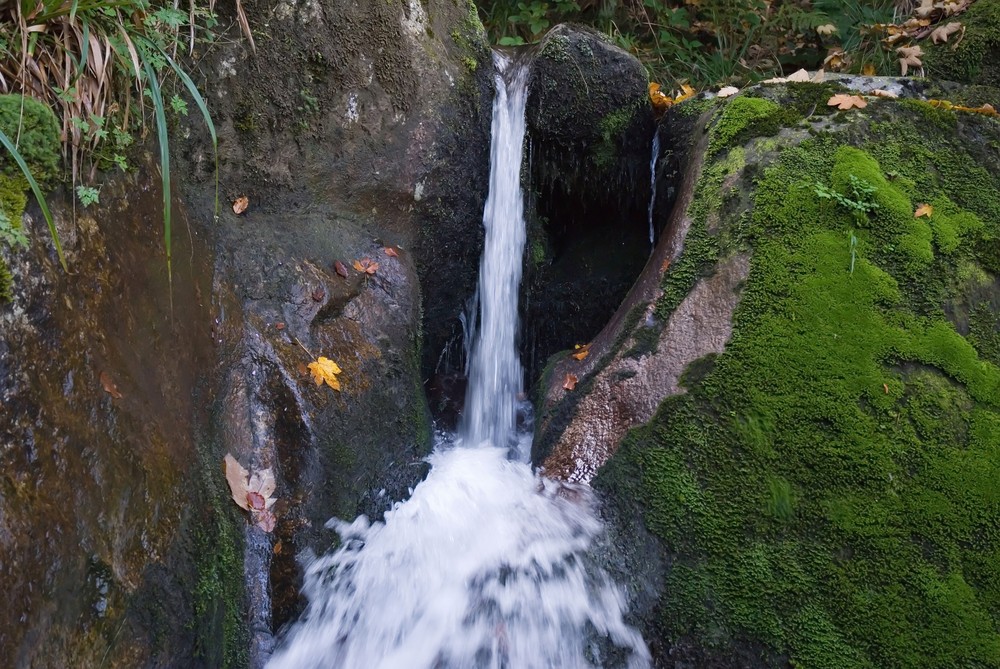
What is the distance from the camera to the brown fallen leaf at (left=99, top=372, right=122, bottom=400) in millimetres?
2277

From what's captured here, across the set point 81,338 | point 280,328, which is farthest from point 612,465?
point 81,338

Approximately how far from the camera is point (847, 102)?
3.61 metres

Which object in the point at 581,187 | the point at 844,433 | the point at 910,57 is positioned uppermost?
the point at 910,57

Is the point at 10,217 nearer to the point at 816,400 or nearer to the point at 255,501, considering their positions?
the point at 255,501

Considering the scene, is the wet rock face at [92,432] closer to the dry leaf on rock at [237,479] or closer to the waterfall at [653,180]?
the dry leaf on rock at [237,479]

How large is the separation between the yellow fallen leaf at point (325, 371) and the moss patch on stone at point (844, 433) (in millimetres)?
1299

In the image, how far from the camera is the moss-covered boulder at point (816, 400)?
2.52 m

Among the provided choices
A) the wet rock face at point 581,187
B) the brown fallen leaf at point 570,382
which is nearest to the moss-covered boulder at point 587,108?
the wet rock face at point 581,187

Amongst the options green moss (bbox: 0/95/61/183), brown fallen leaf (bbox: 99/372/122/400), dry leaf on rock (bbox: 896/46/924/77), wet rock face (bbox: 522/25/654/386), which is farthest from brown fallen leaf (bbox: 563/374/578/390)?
dry leaf on rock (bbox: 896/46/924/77)

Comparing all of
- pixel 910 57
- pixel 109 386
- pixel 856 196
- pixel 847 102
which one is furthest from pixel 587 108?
pixel 109 386

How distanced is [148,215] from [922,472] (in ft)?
10.5

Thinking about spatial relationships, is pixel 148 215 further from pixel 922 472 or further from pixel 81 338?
pixel 922 472

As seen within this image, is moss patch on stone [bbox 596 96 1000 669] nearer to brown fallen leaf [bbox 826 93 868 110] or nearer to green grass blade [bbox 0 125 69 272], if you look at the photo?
brown fallen leaf [bbox 826 93 868 110]

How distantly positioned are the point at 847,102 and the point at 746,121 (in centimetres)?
52
